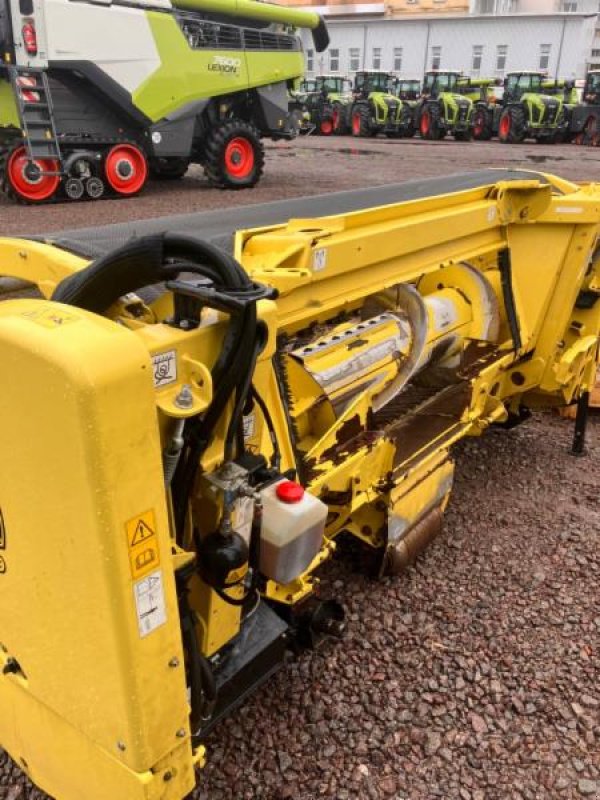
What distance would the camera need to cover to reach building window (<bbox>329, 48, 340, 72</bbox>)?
41.3 meters

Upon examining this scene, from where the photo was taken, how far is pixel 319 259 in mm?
2035

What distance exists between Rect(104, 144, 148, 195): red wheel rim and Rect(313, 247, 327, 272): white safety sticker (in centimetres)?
868

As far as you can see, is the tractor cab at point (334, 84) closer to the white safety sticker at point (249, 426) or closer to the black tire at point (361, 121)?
the black tire at point (361, 121)

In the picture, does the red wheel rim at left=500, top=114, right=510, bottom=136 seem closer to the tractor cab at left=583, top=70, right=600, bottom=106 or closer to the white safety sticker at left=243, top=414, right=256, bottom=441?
the tractor cab at left=583, top=70, right=600, bottom=106

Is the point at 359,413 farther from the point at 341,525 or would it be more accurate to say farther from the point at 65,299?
the point at 65,299

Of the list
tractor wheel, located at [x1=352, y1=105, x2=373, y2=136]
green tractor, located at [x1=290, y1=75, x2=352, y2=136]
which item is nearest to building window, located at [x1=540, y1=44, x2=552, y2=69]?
green tractor, located at [x1=290, y1=75, x2=352, y2=136]

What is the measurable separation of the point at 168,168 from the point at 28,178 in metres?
3.25

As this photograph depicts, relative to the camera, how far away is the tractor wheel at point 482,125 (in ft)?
77.3

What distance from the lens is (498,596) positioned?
2.69 metres

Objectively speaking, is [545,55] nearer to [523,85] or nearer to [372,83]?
[523,85]

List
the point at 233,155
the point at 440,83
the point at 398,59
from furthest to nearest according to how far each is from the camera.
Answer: the point at 398,59 → the point at 440,83 → the point at 233,155

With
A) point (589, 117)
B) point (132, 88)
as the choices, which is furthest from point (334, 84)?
point (132, 88)

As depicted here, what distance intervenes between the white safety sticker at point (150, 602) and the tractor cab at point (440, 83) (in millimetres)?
26423

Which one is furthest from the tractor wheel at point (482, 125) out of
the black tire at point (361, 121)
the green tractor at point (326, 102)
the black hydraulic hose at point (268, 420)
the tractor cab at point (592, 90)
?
the black hydraulic hose at point (268, 420)
